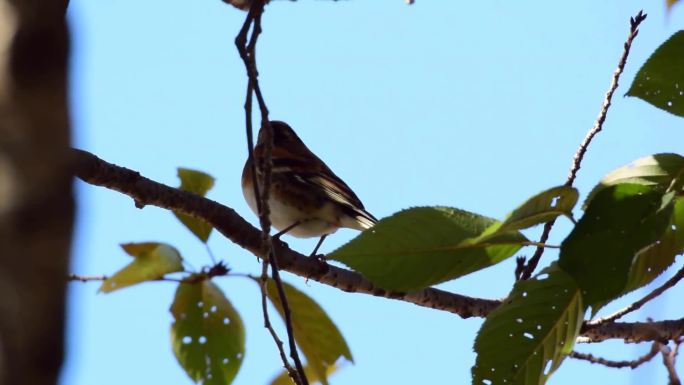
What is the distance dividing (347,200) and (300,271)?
2.64 m

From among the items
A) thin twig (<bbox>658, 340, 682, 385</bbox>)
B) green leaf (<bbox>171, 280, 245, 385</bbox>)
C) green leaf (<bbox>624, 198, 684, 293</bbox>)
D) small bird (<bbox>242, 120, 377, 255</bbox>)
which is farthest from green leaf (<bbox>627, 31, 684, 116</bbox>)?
small bird (<bbox>242, 120, 377, 255</bbox>)

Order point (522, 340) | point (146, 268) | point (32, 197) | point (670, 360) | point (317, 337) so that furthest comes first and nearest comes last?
point (670, 360), point (317, 337), point (146, 268), point (522, 340), point (32, 197)

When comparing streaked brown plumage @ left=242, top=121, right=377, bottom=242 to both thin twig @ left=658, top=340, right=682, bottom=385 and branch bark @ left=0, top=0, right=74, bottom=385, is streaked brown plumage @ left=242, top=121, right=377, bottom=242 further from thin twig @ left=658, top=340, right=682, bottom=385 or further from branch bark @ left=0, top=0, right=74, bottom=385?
branch bark @ left=0, top=0, right=74, bottom=385

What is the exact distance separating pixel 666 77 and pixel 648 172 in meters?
0.27

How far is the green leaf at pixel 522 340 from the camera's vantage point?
199 centimetres

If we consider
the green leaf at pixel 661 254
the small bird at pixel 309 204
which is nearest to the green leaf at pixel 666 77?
the green leaf at pixel 661 254

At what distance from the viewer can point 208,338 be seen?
2203 mm

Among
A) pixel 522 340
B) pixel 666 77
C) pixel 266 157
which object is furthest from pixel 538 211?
pixel 266 157

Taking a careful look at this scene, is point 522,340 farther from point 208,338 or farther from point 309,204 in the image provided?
point 309,204

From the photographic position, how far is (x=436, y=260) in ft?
6.35

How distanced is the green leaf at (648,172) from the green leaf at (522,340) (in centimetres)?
26

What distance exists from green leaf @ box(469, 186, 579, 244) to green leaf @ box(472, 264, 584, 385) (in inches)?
6.1

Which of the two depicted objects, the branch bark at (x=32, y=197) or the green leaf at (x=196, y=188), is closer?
the branch bark at (x=32, y=197)

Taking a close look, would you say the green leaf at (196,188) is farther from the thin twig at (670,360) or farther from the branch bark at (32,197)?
the branch bark at (32,197)
